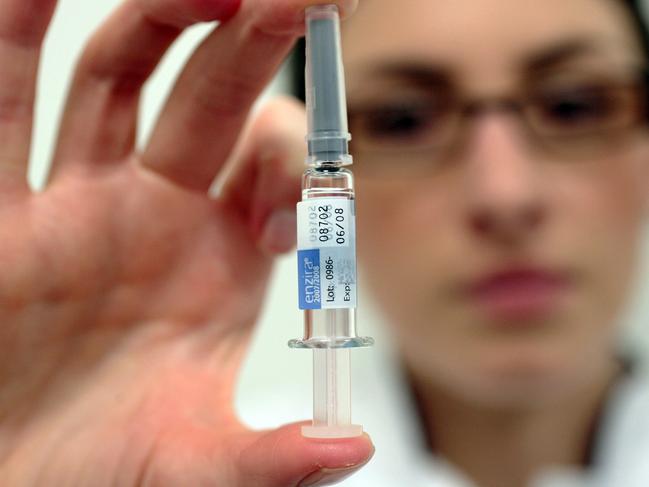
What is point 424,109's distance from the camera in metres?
1.01

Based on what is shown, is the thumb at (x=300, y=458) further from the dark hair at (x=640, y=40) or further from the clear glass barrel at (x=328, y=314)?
the dark hair at (x=640, y=40)

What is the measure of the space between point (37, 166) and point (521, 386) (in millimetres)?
1034

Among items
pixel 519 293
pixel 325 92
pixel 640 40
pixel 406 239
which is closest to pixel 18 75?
pixel 325 92

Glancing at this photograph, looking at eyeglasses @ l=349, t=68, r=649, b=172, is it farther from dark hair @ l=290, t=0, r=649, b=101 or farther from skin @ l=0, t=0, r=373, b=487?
skin @ l=0, t=0, r=373, b=487

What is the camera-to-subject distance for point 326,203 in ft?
1.38

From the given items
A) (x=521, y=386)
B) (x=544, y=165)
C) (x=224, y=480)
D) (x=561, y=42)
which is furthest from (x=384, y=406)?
(x=224, y=480)

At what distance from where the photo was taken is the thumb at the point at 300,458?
1.28 ft

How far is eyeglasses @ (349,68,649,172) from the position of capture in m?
0.98

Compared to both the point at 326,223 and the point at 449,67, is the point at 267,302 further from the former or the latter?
the point at 326,223

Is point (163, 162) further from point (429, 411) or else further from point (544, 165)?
point (429, 411)

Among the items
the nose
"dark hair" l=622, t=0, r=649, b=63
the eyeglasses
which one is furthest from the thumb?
"dark hair" l=622, t=0, r=649, b=63

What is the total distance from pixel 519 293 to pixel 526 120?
0.27m

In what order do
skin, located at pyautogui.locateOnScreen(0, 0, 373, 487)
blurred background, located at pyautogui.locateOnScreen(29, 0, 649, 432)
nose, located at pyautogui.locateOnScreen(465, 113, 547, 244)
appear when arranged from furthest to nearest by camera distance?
blurred background, located at pyautogui.locateOnScreen(29, 0, 649, 432) → nose, located at pyautogui.locateOnScreen(465, 113, 547, 244) → skin, located at pyautogui.locateOnScreen(0, 0, 373, 487)

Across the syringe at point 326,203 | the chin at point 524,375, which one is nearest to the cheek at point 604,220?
the chin at point 524,375
